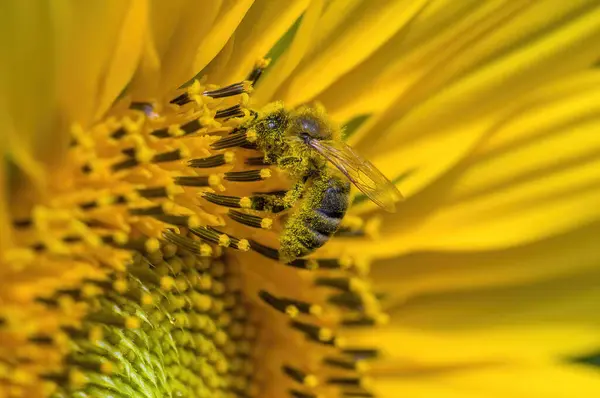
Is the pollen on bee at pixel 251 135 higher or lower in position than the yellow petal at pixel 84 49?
higher

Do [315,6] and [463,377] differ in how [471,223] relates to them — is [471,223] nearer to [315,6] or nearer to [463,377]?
[463,377]

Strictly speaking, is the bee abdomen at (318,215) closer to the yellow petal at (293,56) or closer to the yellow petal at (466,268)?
the yellow petal at (293,56)

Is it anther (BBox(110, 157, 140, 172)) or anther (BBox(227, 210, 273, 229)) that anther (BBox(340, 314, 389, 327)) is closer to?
anther (BBox(227, 210, 273, 229))

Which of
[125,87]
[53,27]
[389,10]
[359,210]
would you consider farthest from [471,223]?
[53,27]

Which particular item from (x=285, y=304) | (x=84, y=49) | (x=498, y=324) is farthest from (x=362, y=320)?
(x=84, y=49)

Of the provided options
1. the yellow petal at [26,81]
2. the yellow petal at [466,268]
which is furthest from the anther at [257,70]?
the yellow petal at [466,268]

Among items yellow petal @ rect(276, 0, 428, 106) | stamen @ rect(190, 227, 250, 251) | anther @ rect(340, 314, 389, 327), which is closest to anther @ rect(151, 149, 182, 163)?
stamen @ rect(190, 227, 250, 251)

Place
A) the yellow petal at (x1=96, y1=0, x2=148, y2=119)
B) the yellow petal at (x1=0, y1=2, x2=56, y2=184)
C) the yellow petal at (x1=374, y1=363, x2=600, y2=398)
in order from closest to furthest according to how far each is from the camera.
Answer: the yellow petal at (x1=0, y1=2, x2=56, y2=184), the yellow petal at (x1=96, y1=0, x2=148, y2=119), the yellow petal at (x1=374, y1=363, x2=600, y2=398)
